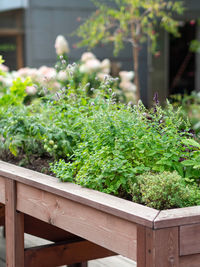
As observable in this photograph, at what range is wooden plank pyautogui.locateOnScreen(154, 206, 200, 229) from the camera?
1.51 meters

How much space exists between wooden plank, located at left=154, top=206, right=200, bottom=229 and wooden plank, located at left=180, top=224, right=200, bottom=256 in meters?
0.02

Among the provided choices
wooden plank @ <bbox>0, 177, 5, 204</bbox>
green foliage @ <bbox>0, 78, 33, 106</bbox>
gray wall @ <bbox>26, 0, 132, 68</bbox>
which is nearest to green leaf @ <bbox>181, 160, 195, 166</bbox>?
wooden plank @ <bbox>0, 177, 5, 204</bbox>

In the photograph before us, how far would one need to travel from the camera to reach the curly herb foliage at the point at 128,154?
1968mm

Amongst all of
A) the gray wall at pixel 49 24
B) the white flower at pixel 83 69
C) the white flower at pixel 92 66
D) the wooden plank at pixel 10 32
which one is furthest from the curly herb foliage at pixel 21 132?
the wooden plank at pixel 10 32

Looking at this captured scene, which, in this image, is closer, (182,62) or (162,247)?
(162,247)

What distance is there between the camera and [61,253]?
8.29 feet

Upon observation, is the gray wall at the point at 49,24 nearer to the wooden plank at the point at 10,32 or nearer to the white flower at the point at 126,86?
the wooden plank at the point at 10,32

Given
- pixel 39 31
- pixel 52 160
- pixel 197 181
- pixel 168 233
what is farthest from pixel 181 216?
pixel 39 31

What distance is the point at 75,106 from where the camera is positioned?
2812mm

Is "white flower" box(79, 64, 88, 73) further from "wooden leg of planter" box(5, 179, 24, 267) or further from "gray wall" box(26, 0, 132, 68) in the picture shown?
"gray wall" box(26, 0, 132, 68)

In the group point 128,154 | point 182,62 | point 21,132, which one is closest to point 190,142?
point 128,154

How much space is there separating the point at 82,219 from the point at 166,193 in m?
0.36

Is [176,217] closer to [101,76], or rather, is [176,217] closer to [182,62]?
[101,76]

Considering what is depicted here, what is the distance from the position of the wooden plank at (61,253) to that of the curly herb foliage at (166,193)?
0.79 metres
